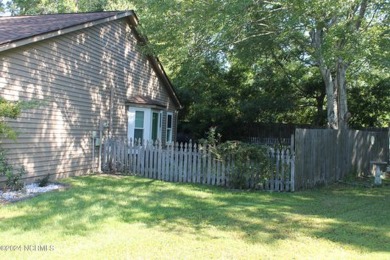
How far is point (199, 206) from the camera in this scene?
8422mm

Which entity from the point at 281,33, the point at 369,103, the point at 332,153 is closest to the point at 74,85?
the point at 281,33

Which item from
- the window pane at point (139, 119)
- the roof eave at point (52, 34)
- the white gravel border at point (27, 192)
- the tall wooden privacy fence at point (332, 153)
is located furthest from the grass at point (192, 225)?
the window pane at point (139, 119)

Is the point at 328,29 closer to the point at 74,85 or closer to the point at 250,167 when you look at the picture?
the point at 250,167

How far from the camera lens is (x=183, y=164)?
12.3m

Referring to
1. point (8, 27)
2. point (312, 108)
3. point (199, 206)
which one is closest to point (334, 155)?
point (199, 206)

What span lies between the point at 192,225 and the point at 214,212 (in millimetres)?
1179

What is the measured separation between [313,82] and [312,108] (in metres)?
4.36

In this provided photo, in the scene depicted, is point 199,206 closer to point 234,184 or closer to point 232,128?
point 234,184

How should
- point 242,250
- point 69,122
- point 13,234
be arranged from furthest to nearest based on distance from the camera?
point 69,122 < point 13,234 < point 242,250

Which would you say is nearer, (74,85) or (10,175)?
(10,175)

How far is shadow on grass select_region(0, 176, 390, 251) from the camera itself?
6.38 m

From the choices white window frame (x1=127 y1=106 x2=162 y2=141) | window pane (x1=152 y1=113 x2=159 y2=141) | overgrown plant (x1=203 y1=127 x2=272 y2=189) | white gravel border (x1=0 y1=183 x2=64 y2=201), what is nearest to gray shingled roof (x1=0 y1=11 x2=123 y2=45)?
white gravel border (x1=0 y1=183 x2=64 y2=201)

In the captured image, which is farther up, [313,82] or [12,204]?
[313,82]

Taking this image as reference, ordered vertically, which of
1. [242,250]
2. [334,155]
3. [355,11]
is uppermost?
[355,11]
